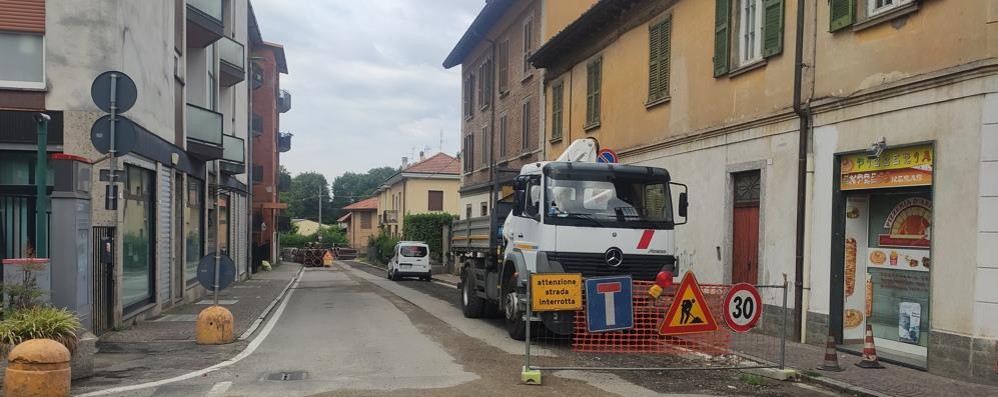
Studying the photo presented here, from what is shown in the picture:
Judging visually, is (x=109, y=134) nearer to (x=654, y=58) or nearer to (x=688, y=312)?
(x=688, y=312)

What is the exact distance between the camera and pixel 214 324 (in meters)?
10.9

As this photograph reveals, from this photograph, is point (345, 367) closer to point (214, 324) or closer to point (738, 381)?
point (214, 324)

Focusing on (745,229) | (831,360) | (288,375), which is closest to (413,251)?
(745,229)

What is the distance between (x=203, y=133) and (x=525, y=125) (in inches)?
438

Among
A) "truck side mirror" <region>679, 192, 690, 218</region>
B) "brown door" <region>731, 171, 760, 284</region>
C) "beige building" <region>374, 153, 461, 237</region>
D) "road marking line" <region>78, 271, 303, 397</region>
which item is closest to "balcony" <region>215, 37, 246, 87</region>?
"road marking line" <region>78, 271, 303, 397</region>

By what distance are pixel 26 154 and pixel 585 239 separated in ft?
27.3

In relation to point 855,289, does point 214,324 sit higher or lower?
lower

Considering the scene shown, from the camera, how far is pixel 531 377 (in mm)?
7918

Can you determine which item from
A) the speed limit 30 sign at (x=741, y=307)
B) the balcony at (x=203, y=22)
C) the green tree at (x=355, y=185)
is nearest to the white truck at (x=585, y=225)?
the speed limit 30 sign at (x=741, y=307)

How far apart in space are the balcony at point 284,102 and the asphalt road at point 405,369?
3835 centimetres

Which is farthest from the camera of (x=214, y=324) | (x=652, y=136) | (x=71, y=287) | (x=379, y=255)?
(x=379, y=255)

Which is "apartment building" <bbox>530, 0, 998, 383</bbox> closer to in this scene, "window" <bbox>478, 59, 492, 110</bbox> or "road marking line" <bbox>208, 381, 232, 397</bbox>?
"road marking line" <bbox>208, 381, 232, 397</bbox>

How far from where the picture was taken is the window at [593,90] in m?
19.1

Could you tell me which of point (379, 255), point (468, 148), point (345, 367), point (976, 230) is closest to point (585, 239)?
point (345, 367)
